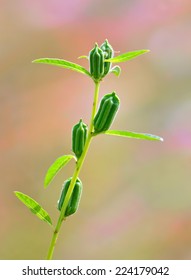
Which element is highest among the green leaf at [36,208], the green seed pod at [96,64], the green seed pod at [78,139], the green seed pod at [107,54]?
the green seed pod at [107,54]

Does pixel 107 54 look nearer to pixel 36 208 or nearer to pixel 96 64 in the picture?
pixel 96 64

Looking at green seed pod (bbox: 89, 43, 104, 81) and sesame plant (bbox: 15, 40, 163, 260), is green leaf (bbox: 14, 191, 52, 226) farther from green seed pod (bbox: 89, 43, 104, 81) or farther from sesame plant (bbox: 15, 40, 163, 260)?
green seed pod (bbox: 89, 43, 104, 81)

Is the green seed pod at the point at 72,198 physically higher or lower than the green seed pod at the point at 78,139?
lower

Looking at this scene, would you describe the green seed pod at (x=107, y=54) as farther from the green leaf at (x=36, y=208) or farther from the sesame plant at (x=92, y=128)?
the green leaf at (x=36, y=208)

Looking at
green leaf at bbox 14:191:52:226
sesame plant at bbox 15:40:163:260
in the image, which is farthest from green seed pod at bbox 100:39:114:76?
green leaf at bbox 14:191:52:226

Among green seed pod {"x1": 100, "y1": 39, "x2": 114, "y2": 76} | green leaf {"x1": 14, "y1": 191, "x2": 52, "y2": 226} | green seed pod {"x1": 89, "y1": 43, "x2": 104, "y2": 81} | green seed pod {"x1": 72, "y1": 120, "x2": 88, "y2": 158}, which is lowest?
green leaf {"x1": 14, "y1": 191, "x2": 52, "y2": 226}

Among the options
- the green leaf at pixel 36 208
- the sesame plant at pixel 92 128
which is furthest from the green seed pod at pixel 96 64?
the green leaf at pixel 36 208
